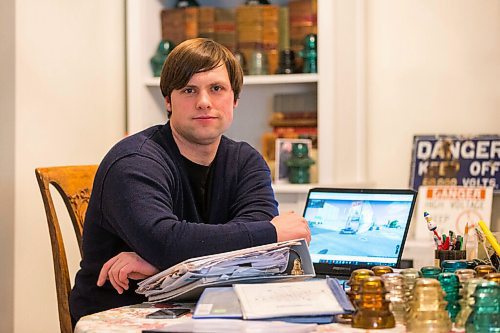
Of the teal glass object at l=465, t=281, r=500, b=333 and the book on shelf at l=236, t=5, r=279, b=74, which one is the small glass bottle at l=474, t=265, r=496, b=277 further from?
the book on shelf at l=236, t=5, r=279, b=74

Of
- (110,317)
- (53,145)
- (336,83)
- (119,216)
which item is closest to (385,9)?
(336,83)

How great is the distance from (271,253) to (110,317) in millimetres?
333

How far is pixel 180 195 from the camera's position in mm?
1885

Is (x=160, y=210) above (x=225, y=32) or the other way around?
the other way around

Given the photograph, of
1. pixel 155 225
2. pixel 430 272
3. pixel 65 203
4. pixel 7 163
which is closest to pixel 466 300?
pixel 430 272

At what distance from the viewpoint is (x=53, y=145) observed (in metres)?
3.00

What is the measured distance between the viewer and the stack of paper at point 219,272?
1.51m

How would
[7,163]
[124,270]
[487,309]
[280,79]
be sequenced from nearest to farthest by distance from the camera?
[487,309] < [124,270] < [7,163] < [280,79]

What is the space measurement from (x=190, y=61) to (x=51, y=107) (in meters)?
1.26

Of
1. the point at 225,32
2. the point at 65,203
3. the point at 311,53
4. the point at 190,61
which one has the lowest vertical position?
the point at 65,203

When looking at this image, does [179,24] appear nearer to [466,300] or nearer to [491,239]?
[491,239]

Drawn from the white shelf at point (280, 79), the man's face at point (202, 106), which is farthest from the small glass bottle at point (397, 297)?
the white shelf at point (280, 79)

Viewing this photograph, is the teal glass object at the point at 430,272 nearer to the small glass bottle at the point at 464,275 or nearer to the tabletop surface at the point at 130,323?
the small glass bottle at the point at 464,275

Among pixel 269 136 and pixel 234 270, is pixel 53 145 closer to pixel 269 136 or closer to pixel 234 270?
pixel 269 136
